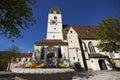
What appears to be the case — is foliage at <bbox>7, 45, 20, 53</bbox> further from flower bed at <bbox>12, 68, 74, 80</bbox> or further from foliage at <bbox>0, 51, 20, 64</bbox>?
Result: flower bed at <bbox>12, 68, 74, 80</bbox>

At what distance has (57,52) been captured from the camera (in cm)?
2136

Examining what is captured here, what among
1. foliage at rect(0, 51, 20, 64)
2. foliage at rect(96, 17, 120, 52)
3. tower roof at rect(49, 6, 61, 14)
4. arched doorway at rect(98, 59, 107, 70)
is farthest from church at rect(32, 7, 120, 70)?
foliage at rect(0, 51, 20, 64)

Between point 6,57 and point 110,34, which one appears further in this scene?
point 6,57

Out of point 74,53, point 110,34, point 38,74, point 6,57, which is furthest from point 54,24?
point 38,74

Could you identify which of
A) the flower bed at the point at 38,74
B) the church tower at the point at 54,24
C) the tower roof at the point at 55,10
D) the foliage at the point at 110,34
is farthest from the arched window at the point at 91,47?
the flower bed at the point at 38,74

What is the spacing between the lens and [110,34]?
742 inches

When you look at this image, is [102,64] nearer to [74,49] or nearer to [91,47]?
[91,47]

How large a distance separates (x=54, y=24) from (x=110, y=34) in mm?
19141

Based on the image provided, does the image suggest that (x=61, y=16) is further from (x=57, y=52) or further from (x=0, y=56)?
(x=0, y=56)

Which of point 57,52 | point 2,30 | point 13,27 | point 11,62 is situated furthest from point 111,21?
point 11,62

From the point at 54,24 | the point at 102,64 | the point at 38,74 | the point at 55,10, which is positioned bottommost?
the point at 102,64

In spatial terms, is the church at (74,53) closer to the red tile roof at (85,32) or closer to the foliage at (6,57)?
the red tile roof at (85,32)

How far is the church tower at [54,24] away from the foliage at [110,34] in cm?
1396

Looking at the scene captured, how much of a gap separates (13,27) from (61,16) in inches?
1039
